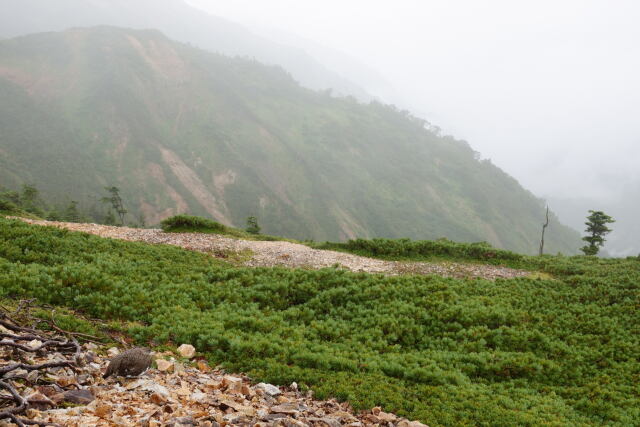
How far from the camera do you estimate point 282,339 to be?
10859 mm

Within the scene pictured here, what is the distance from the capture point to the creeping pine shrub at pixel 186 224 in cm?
2950

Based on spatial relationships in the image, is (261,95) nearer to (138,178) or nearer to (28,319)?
(138,178)

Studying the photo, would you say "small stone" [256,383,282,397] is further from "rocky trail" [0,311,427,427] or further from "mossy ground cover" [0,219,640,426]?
"mossy ground cover" [0,219,640,426]

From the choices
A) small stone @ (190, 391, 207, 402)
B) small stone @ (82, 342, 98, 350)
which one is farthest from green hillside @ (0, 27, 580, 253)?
small stone @ (190, 391, 207, 402)

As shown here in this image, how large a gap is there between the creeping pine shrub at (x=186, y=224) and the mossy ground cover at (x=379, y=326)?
386 inches

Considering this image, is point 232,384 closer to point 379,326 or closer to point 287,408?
point 287,408

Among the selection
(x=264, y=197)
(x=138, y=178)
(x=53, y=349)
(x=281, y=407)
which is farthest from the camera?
(x=264, y=197)

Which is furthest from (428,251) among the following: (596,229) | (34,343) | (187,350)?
(596,229)

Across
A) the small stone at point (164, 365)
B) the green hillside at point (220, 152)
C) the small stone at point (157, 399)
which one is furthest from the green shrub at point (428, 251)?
the green hillside at point (220, 152)

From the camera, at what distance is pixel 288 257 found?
24.5 meters

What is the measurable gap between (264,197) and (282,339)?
343 feet

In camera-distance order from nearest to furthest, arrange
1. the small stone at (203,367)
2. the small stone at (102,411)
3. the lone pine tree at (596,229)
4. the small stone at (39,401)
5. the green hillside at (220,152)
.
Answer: the small stone at (39,401), the small stone at (102,411), the small stone at (203,367), the lone pine tree at (596,229), the green hillside at (220,152)

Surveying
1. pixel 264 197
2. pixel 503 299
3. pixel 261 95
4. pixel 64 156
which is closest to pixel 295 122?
Answer: pixel 261 95

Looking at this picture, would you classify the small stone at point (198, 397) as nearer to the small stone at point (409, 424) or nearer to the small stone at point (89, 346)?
the small stone at point (89, 346)
